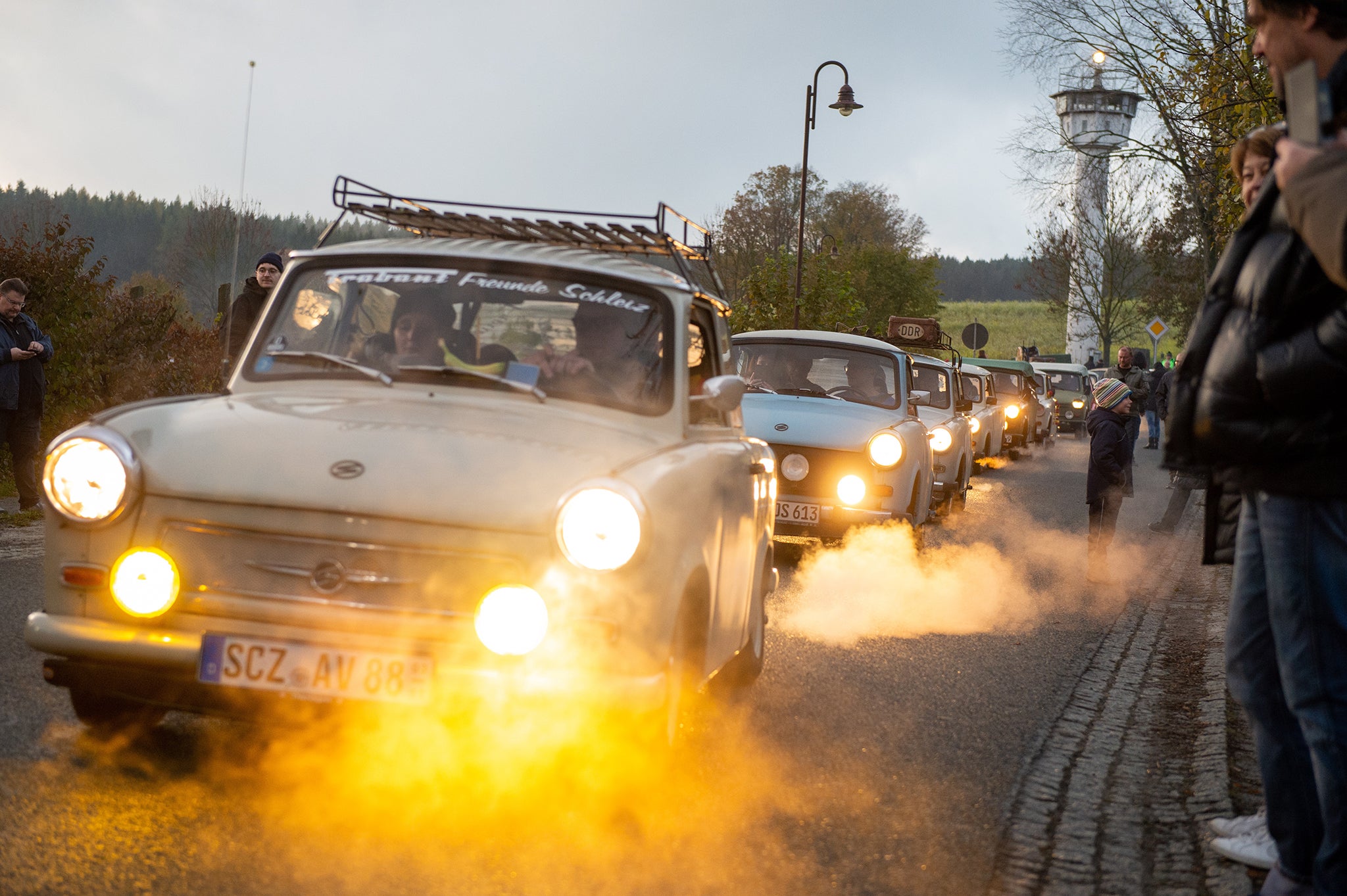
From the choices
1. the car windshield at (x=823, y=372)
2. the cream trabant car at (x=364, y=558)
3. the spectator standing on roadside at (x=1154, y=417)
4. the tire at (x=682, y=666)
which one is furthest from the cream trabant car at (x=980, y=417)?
the cream trabant car at (x=364, y=558)

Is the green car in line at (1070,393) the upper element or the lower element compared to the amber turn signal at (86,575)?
upper

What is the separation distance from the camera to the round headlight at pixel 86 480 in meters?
3.86

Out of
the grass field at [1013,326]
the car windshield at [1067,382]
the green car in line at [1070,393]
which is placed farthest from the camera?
the grass field at [1013,326]

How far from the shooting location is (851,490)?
1066 cm

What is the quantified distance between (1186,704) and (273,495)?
4634 millimetres

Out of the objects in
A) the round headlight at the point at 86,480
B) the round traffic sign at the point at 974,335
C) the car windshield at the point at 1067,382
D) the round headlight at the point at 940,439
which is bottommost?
the round headlight at the point at 86,480

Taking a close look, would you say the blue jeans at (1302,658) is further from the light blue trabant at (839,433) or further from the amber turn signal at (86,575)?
the light blue trabant at (839,433)

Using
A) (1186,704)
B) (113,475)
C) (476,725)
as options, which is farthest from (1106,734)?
(113,475)

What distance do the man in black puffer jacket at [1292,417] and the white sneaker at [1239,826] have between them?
947 mm

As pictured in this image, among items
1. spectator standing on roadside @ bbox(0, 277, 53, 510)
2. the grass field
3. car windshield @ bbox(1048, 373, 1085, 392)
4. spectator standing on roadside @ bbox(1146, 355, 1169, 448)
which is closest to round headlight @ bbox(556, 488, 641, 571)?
spectator standing on roadside @ bbox(0, 277, 53, 510)

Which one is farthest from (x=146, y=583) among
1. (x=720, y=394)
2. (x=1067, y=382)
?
(x=1067, y=382)

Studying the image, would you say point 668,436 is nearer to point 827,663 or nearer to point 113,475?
point 113,475

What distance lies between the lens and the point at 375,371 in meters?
4.75

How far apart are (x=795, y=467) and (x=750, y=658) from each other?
4.81 metres
